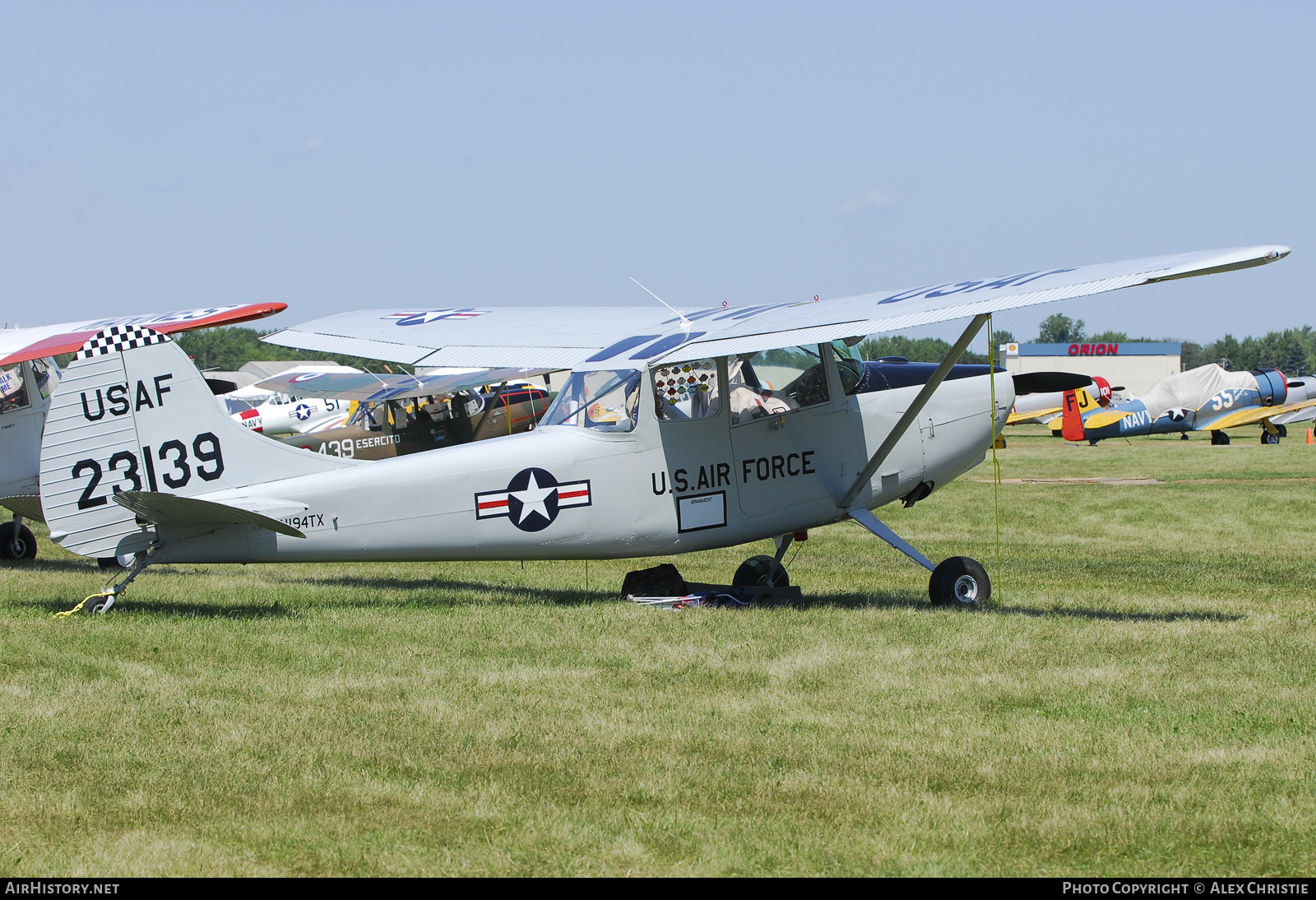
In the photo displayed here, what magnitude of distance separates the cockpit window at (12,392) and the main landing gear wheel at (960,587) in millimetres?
9594

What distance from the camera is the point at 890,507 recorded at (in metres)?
19.1

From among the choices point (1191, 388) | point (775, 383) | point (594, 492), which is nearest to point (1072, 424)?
point (1191, 388)

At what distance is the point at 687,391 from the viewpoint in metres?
8.77

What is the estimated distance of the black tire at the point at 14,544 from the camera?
1341 cm

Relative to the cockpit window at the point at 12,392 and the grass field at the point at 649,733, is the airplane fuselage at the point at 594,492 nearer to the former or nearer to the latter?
the grass field at the point at 649,733

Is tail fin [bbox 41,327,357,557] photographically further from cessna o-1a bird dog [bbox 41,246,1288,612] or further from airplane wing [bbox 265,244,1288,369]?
airplane wing [bbox 265,244,1288,369]

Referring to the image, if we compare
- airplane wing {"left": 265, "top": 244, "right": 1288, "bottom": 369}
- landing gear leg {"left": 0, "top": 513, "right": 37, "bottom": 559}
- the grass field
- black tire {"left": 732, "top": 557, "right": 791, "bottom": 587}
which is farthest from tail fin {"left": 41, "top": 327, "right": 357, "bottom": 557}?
landing gear leg {"left": 0, "top": 513, "right": 37, "bottom": 559}

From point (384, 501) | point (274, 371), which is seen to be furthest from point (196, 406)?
point (274, 371)

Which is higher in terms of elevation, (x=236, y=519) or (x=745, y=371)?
(x=745, y=371)

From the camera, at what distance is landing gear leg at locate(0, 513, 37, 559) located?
44.0 ft

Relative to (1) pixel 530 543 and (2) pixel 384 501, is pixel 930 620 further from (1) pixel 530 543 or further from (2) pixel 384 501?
(2) pixel 384 501

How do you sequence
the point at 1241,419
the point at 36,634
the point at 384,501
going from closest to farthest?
the point at 36,634, the point at 384,501, the point at 1241,419

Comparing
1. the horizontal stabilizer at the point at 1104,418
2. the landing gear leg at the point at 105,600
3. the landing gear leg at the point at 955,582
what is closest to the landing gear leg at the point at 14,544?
the landing gear leg at the point at 105,600

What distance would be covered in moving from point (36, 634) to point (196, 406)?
173 cm
